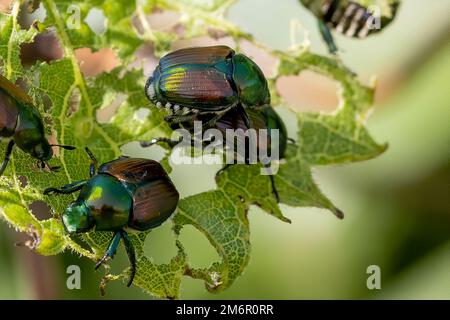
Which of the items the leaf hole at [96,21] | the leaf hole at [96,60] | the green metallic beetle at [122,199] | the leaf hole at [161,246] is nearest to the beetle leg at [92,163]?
the green metallic beetle at [122,199]

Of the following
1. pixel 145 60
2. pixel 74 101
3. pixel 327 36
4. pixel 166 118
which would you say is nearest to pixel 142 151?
pixel 166 118

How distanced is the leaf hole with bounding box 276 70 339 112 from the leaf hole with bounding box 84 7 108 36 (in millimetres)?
1515

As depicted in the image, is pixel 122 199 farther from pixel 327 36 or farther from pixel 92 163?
pixel 327 36

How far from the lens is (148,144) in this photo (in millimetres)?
3941

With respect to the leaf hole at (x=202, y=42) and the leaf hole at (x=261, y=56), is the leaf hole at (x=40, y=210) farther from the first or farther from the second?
the leaf hole at (x=261, y=56)

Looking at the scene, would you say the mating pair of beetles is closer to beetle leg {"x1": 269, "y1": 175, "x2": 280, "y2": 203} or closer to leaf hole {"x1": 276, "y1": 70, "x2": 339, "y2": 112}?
beetle leg {"x1": 269, "y1": 175, "x2": 280, "y2": 203}

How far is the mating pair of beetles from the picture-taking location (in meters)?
3.43

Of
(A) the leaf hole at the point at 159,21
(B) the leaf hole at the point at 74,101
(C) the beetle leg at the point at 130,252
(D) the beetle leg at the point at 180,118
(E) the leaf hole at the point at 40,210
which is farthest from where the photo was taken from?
(A) the leaf hole at the point at 159,21

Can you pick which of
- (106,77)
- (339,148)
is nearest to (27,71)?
(106,77)

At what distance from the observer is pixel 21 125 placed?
3.47m

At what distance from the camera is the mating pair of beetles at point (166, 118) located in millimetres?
3426

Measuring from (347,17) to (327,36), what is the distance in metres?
0.22

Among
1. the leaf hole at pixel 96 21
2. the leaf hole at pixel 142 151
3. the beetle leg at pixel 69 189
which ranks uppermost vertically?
the leaf hole at pixel 96 21

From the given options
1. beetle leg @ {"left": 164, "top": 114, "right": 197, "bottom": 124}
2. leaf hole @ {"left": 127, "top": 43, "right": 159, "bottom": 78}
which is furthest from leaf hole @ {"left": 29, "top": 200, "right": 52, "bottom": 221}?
leaf hole @ {"left": 127, "top": 43, "right": 159, "bottom": 78}
